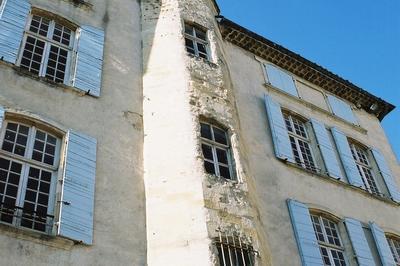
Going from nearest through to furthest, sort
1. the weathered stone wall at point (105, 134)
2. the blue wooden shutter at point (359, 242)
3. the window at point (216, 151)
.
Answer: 1. the weathered stone wall at point (105, 134)
2. the window at point (216, 151)
3. the blue wooden shutter at point (359, 242)

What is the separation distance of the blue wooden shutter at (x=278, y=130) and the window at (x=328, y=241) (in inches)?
64.5

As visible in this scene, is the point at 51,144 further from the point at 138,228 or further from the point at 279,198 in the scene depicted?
the point at 279,198

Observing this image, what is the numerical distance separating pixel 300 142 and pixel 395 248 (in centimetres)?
356

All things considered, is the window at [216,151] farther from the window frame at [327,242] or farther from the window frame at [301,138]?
the window frame at [301,138]

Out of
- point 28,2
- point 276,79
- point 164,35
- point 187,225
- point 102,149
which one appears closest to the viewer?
point 187,225

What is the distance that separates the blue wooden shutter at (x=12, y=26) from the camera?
9094 mm

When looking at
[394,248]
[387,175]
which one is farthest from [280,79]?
[394,248]

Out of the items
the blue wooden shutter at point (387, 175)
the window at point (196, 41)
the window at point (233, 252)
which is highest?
the window at point (196, 41)

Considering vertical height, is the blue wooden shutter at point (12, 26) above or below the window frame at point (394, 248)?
above

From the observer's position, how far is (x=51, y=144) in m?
8.43

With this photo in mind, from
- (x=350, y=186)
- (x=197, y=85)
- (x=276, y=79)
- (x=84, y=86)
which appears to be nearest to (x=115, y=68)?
(x=84, y=86)

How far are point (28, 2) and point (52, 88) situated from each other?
2441 millimetres

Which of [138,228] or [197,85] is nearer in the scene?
[138,228]

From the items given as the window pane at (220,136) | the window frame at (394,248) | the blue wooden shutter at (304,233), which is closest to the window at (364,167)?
the window frame at (394,248)
